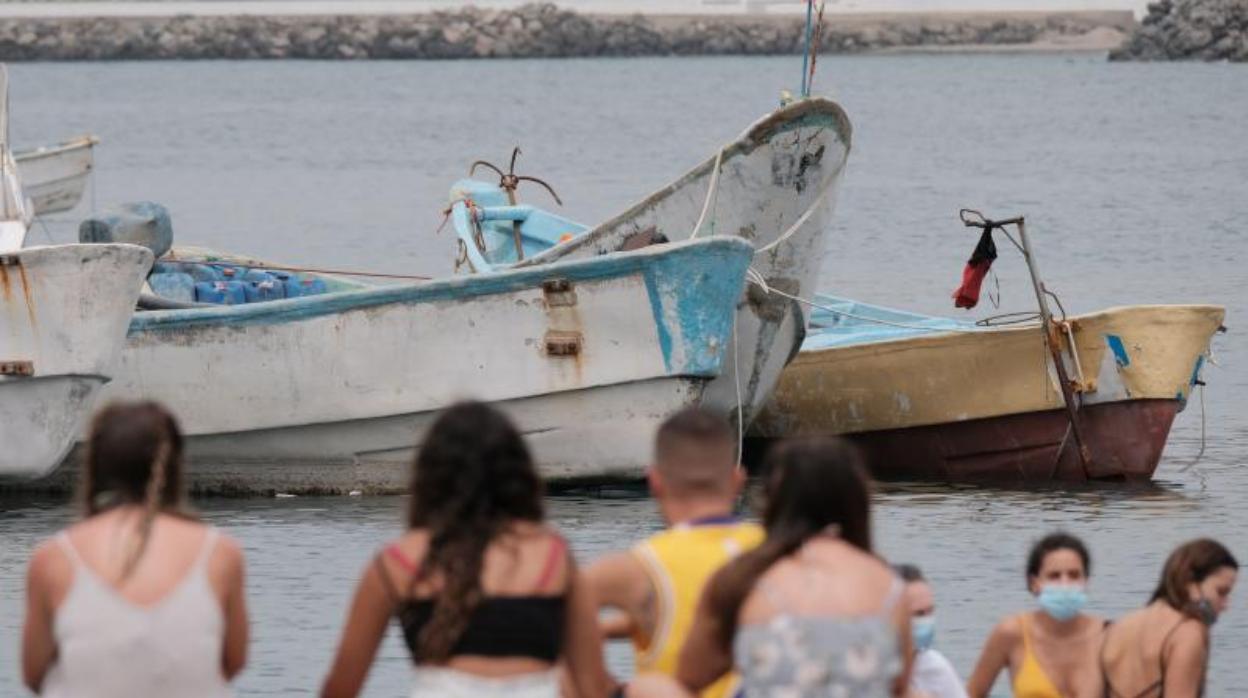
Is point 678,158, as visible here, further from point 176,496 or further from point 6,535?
point 176,496

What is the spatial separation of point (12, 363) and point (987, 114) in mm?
67612

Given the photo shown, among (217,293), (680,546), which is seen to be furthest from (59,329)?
(680,546)

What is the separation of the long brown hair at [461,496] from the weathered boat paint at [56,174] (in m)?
27.7

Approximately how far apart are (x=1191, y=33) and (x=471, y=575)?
10267 cm

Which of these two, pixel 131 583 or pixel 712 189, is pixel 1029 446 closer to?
pixel 712 189

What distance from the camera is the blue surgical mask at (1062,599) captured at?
7.66m

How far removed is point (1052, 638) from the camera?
25.9 feet

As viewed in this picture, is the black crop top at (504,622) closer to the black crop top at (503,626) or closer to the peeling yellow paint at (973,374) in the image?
the black crop top at (503,626)

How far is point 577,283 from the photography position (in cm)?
1495

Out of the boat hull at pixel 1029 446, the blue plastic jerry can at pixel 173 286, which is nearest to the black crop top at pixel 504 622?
the boat hull at pixel 1029 446

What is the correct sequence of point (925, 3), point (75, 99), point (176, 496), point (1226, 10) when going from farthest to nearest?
point (925, 3), point (1226, 10), point (75, 99), point (176, 496)

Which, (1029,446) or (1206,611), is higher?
(1206,611)

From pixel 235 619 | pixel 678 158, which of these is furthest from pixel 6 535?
pixel 678 158

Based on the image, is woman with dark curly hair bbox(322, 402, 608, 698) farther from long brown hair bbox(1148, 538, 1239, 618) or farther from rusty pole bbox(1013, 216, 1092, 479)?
rusty pole bbox(1013, 216, 1092, 479)
